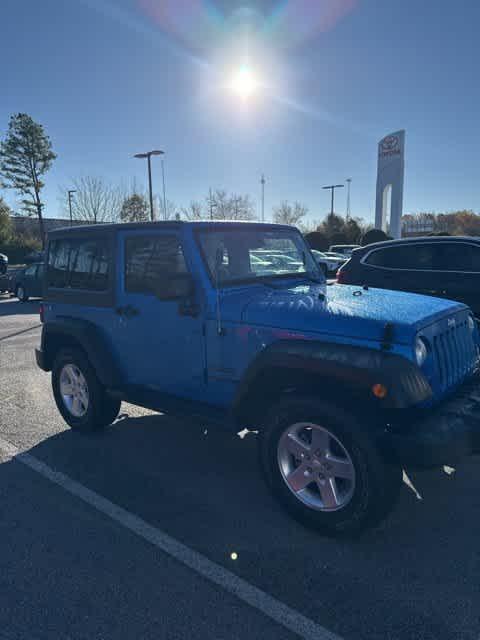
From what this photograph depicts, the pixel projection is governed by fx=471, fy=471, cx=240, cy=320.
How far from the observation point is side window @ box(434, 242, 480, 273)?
280 inches

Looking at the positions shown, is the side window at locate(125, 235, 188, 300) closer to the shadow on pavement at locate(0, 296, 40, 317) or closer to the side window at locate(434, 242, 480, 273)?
the side window at locate(434, 242, 480, 273)

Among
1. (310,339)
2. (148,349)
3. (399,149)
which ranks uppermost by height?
(399,149)

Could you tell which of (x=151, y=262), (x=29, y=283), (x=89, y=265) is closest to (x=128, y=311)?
(x=151, y=262)

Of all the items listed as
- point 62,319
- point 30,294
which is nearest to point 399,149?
point 30,294

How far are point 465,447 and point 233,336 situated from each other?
63.9 inches

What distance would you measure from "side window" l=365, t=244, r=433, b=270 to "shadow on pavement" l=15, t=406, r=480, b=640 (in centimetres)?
418

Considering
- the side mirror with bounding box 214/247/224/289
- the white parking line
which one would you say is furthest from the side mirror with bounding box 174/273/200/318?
the white parking line

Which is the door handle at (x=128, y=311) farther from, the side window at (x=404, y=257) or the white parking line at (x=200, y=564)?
the side window at (x=404, y=257)

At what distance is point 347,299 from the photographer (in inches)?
136

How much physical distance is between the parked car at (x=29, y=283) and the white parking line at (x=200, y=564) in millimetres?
14445

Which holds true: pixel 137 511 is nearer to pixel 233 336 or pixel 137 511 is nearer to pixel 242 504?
pixel 242 504

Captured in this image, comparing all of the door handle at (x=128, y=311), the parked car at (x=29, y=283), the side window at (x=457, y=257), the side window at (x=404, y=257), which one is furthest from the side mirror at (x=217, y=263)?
the parked car at (x=29, y=283)

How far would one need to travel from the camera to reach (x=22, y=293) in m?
17.4

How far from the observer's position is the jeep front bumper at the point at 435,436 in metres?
2.59
